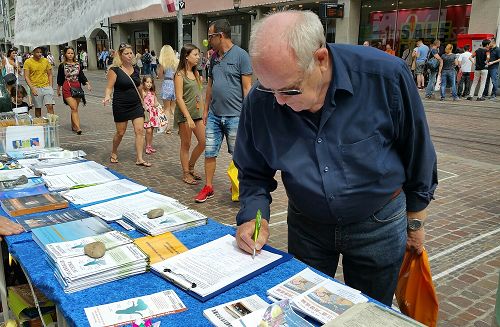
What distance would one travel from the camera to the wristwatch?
2.05 m

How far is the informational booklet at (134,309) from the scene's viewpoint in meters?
1.49

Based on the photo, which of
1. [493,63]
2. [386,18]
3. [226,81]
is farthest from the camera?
[386,18]

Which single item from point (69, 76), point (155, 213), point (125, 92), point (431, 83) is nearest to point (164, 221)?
point (155, 213)

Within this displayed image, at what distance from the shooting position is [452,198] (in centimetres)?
533

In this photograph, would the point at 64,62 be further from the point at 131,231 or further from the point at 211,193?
the point at 131,231

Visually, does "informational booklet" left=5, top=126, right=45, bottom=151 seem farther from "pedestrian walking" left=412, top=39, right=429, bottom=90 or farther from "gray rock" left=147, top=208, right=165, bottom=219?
"pedestrian walking" left=412, top=39, right=429, bottom=90

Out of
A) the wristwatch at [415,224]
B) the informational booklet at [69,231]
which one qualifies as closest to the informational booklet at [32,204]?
the informational booklet at [69,231]

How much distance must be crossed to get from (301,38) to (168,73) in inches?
334

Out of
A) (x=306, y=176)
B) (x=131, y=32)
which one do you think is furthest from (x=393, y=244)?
(x=131, y=32)

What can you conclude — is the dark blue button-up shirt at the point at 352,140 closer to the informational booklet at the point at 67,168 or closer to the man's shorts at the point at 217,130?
the informational booklet at the point at 67,168

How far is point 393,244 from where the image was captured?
1.95 meters

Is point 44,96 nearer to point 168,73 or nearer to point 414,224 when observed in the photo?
point 168,73

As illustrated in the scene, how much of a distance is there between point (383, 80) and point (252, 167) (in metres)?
0.68

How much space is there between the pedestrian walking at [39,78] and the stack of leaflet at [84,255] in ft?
26.6
